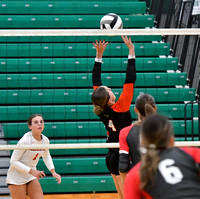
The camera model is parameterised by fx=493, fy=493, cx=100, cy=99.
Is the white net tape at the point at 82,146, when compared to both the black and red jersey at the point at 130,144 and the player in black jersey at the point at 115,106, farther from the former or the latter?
the black and red jersey at the point at 130,144

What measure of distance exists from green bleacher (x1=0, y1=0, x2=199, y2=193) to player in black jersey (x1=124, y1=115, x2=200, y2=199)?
202 inches

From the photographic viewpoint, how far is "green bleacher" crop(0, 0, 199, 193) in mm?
8211

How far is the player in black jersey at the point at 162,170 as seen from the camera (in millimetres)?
2309

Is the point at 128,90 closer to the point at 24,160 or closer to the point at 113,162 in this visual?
the point at 113,162

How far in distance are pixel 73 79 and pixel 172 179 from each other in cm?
687

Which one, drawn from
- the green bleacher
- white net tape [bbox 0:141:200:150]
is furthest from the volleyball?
white net tape [bbox 0:141:200:150]

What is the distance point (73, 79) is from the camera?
9.09 meters

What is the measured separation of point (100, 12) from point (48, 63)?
2.02 metres

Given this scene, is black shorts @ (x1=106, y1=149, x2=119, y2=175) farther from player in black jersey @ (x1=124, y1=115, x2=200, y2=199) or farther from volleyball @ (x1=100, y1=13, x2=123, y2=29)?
player in black jersey @ (x1=124, y1=115, x2=200, y2=199)

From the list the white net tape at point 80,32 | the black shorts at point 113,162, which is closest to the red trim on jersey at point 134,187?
the black shorts at point 113,162

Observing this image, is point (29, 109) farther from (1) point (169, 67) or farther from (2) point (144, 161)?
(2) point (144, 161)

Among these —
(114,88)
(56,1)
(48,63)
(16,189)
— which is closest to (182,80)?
(114,88)

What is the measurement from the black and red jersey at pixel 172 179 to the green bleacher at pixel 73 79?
5.11m

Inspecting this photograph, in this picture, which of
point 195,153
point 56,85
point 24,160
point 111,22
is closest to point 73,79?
point 56,85
